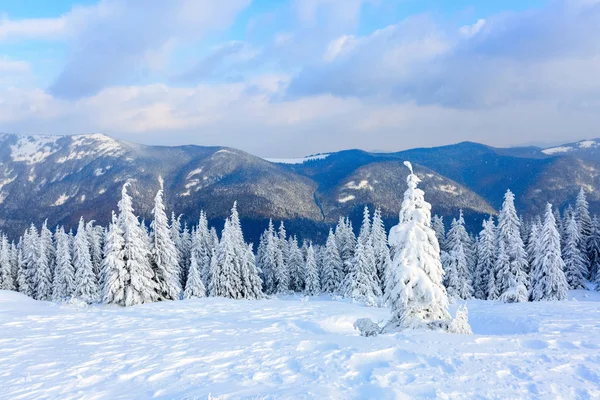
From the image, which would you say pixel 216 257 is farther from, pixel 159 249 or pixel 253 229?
pixel 253 229

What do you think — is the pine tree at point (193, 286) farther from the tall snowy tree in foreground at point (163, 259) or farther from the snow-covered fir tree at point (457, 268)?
the snow-covered fir tree at point (457, 268)

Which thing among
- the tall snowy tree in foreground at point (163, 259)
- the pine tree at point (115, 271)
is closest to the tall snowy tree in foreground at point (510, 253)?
the tall snowy tree in foreground at point (163, 259)

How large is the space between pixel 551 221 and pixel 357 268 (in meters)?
19.8

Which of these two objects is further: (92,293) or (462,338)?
(92,293)

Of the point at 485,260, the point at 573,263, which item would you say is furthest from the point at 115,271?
the point at 573,263

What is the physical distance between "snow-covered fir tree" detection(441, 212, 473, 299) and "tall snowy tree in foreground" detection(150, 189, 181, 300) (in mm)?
26238

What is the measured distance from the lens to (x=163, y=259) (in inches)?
1228

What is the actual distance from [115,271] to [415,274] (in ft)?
75.6

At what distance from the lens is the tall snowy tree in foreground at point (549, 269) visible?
32562 millimetres

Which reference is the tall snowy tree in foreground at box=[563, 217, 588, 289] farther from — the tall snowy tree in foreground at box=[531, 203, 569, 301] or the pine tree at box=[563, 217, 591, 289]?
the tall snowy tree in foreground at box=[531, 203, 569, 301]

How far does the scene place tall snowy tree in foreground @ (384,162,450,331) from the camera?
514 inches

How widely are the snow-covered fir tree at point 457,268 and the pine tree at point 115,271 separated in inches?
1150

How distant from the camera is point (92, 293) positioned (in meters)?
43.0

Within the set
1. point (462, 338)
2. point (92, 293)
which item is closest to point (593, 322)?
point (462, 338)
